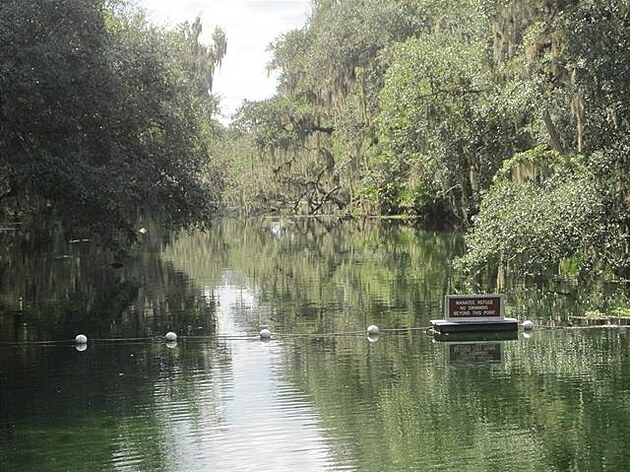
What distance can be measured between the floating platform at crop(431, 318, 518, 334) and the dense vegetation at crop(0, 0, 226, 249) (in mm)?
5809

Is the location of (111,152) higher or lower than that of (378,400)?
higher

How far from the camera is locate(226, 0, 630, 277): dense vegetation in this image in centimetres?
1858

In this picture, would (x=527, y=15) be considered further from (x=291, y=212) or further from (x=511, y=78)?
(x=291, y=212)

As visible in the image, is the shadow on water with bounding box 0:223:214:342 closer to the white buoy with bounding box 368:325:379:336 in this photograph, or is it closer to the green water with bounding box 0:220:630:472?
the green water with bounding box 0:220:630:472

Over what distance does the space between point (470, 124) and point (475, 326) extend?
14.6 meters

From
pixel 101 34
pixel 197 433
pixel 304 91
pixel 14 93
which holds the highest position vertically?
pixel 304 91

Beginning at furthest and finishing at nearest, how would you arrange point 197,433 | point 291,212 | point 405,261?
1. point 291,212
2. point 405,261
3. point 197,433

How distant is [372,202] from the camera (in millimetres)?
56125

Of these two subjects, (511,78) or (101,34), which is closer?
(101,34)

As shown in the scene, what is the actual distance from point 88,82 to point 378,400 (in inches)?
360

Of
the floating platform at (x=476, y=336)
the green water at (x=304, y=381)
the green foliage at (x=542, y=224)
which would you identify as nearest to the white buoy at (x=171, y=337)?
the green water at (x=304, y=381)

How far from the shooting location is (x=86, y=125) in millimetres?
18516

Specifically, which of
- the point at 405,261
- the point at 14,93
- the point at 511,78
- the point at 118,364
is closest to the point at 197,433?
the point at 118,364

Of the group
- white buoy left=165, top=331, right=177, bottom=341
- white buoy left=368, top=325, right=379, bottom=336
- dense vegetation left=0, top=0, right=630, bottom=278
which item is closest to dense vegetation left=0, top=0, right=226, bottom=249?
dense vegetation left=0, top=0, right=630, bottom=278
